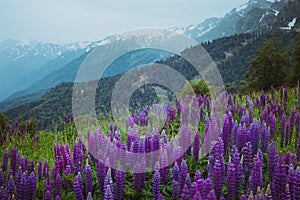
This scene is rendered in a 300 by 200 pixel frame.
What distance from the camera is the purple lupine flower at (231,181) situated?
3138 millimetres

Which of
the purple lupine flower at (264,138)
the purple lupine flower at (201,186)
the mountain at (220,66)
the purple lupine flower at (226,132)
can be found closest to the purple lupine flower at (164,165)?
the purple lupine flower at (201,186)

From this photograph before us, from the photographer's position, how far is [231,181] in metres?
3.19

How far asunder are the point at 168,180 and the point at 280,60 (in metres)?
31.6

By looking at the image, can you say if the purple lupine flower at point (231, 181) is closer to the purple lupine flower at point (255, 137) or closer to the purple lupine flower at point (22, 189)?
the purple lupine flower at point (255, 137)

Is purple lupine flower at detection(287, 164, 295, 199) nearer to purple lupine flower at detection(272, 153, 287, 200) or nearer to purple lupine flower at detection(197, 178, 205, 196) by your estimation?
purple lupine flower at detection(272, 153, 287, 200)

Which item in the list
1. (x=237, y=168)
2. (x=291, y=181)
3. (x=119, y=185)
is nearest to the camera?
(x=291, y=181)

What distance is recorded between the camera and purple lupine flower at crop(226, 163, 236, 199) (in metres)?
3.14

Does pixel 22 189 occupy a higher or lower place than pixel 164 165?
lower

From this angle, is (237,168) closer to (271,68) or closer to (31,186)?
(31,186)

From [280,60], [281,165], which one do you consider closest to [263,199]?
[281,165]

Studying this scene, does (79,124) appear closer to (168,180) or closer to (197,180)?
(168,180)

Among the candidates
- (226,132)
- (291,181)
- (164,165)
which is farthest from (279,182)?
(226,132)

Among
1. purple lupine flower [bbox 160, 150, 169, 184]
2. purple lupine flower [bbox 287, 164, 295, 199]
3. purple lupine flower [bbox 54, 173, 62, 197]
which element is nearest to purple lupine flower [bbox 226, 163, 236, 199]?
purple lupine flower [bbox 287, 164, 295, 199]

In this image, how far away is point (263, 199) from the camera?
2529 mm
